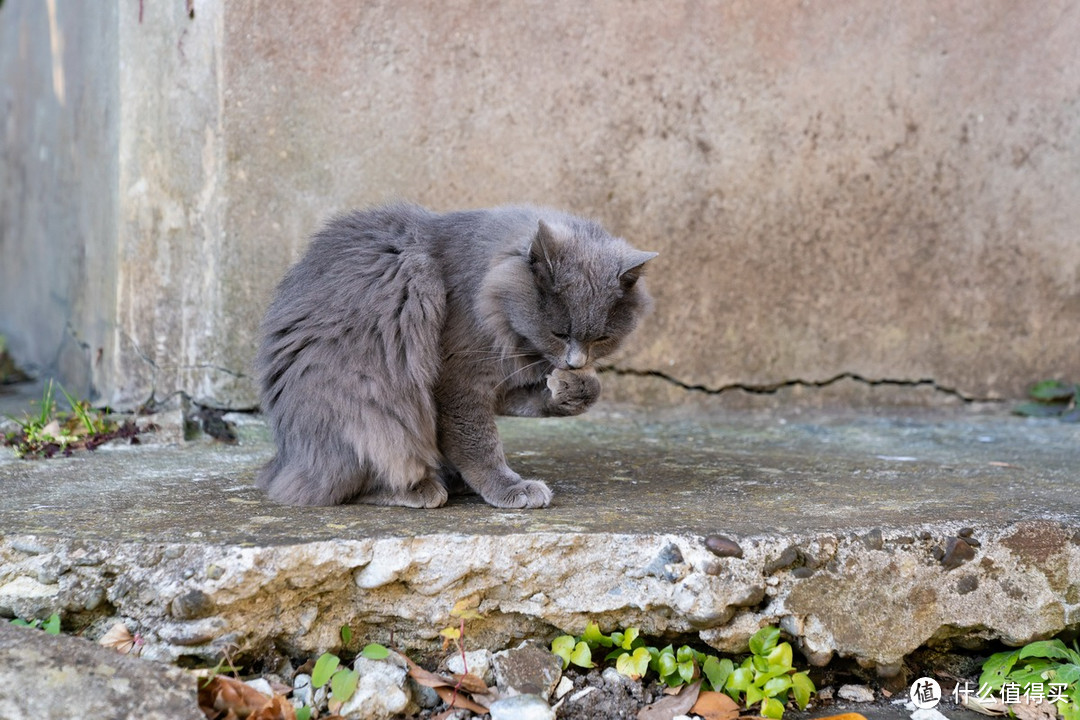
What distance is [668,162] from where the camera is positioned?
4.30 metres

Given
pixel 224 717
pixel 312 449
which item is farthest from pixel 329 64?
pixel 224 717

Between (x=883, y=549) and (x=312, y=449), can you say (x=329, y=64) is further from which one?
(x=883, y=549)

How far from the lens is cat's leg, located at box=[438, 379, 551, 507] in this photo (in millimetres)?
2764

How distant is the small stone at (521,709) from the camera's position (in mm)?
2279

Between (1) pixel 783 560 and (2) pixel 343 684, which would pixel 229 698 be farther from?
(1) pixel 783 560

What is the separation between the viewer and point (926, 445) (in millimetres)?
3941

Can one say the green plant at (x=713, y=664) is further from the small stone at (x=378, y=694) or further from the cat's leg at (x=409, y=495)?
the cat's leg at (x=409, y=495)

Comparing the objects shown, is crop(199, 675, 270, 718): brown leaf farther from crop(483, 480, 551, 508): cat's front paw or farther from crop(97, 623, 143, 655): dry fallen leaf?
crop(483, 480, 551, 508): cat's front paw

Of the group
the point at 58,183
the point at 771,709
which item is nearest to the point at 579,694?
the point at 771,709

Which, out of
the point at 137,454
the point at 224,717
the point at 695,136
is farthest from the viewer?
the point at 695,136

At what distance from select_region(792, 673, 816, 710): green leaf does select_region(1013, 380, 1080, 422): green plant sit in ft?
8.98

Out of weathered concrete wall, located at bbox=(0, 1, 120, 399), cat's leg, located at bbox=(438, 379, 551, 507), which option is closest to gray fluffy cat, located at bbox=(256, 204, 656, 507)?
cat's leg, located at bbox=(438, 379, 551, 507)

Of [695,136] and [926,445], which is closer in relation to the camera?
[926,445]

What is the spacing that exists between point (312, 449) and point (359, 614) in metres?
0.50
